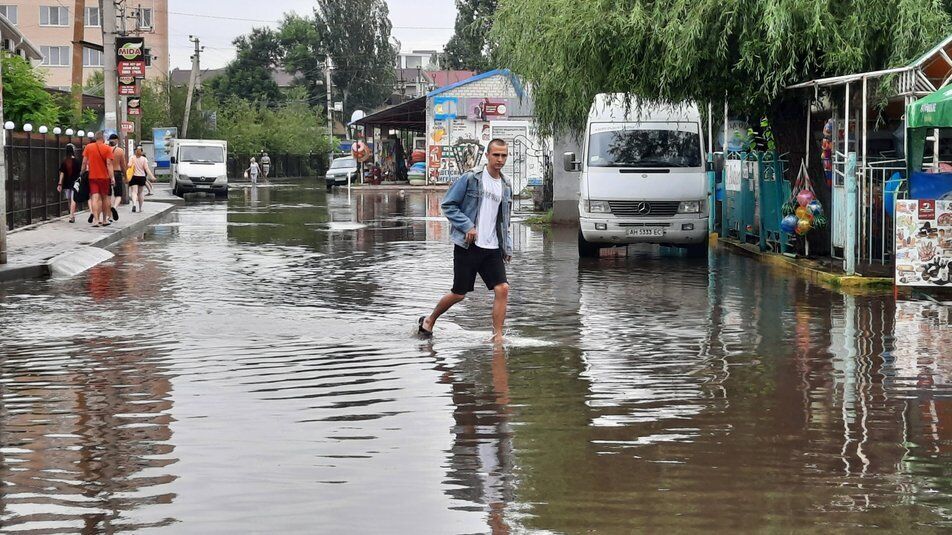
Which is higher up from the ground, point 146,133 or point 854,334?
point 146,133

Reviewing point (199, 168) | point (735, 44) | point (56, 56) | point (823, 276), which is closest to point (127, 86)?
point (199, 168)

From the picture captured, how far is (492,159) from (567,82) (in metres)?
10.3

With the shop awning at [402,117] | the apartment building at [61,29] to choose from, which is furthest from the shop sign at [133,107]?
the apartment building at [61,29]

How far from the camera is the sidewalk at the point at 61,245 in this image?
18141 millimetres

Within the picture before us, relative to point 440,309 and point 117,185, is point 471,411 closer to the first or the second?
point 440,309

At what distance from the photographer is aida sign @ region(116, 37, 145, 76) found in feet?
124

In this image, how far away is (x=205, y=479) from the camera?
654cm

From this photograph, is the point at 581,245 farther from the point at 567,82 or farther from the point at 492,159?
the point at 492,159

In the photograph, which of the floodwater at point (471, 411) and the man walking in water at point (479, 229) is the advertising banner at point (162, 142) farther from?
the man walking in water at point (479, 229)

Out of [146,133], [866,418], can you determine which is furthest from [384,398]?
[146,133]

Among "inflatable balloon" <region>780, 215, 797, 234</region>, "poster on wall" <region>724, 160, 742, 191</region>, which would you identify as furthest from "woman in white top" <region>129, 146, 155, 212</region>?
"inflatable balloon" <region>780, 215, 797, 234</region>

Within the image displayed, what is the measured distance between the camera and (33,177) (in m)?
28.0

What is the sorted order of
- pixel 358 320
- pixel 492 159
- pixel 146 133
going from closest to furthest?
pixel 492 159 → pixel 358 320 → pixel 146 133

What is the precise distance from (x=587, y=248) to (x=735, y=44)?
4092 mm
